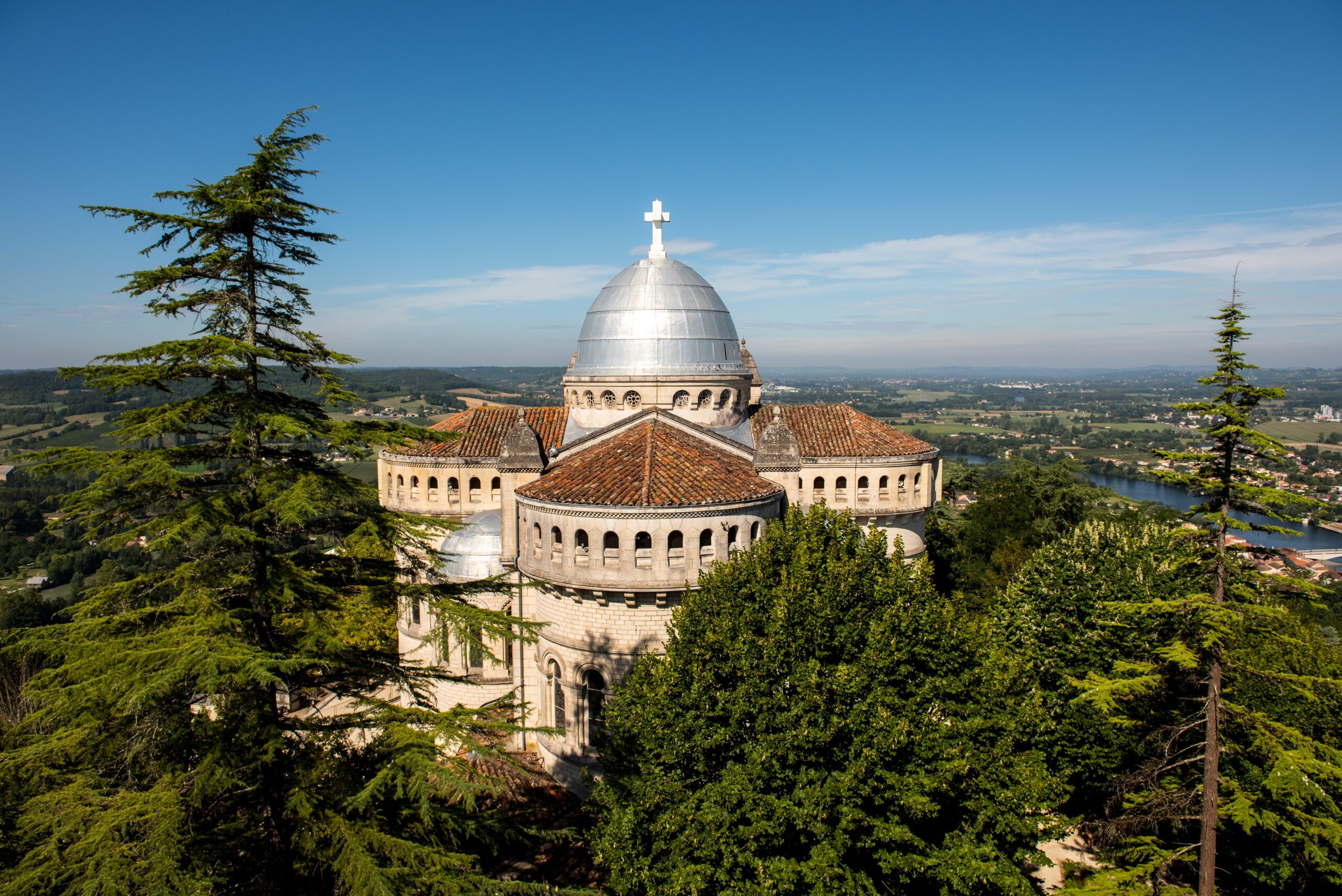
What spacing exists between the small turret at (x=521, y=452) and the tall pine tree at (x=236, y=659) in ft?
40.7

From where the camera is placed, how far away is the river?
10231cm

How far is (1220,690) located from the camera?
691 inches

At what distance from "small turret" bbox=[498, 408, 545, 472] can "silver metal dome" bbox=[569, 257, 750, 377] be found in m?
5.28

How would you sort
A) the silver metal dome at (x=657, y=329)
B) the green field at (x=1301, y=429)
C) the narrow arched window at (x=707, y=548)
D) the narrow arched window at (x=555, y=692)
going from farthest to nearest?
the green field at (x=1301, y=429) → the silver metal dome at (x=657, y=329) → the narrow arched window at (x=555, y=692) → the narrow arched window at (x=707, y=548)

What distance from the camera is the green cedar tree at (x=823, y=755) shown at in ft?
54.0

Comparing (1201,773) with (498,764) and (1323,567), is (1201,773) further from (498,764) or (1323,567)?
(1323,567)

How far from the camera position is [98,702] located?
40.0 feet

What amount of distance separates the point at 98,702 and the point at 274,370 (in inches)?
250

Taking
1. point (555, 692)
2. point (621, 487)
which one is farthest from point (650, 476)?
point (555, 692)

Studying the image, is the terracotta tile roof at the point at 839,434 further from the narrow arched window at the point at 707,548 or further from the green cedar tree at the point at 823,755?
the green cedar tree at the point at 823,755

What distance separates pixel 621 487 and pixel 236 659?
48.1 feet

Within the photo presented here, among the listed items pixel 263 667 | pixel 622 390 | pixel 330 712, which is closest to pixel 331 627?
pixel 263 667

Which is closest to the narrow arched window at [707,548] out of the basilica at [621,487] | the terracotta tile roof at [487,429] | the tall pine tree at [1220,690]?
the basilica at [621,487]

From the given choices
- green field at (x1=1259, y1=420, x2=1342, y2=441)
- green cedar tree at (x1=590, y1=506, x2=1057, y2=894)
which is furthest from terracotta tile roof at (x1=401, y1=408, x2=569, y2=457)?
green field at (x1=1259, y1=420, x2=1342, y2=441)
